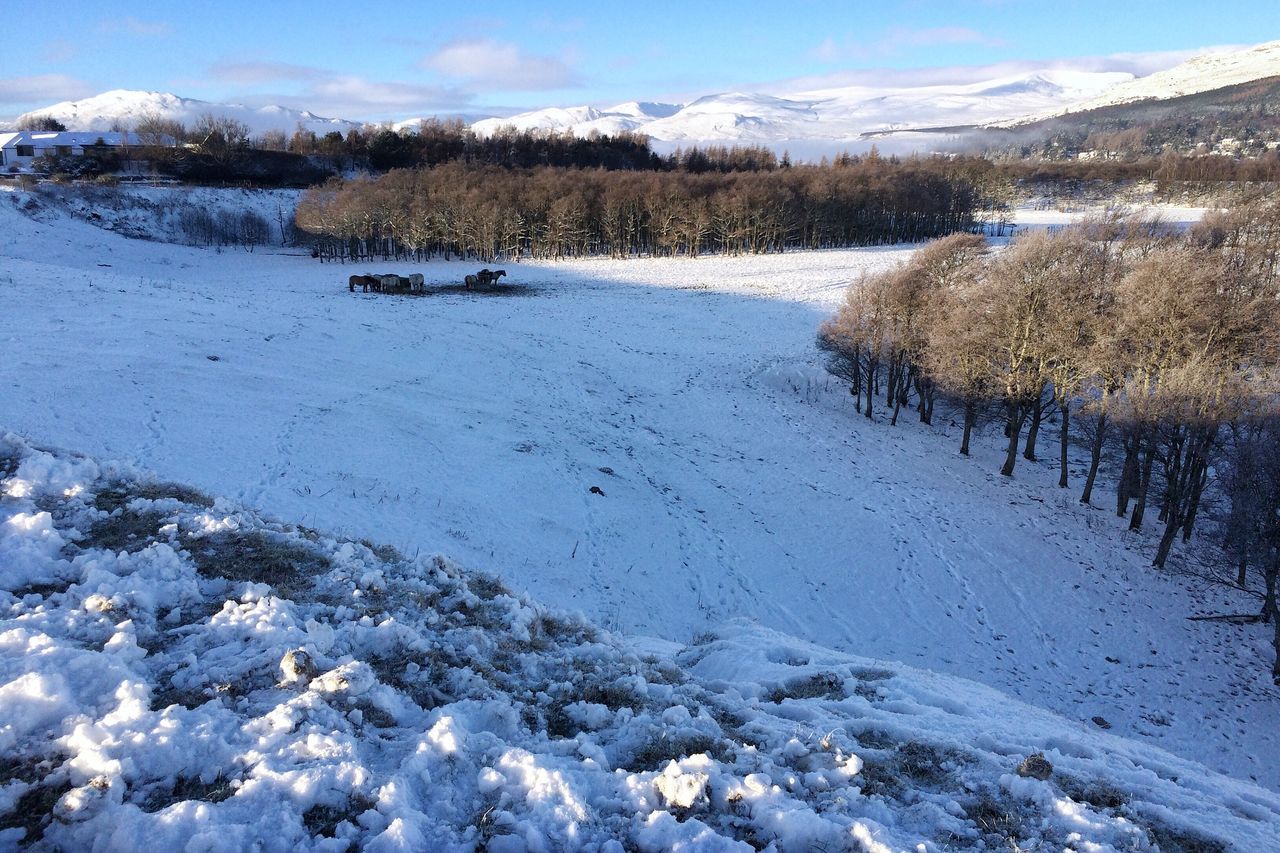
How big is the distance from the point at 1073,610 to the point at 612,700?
15963mm

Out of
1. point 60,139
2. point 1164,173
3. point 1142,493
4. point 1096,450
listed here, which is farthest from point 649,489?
point 1164,173

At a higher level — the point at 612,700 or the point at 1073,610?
the point at 612,700

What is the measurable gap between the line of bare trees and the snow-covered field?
2415mm

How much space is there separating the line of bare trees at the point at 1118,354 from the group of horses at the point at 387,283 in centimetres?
3193

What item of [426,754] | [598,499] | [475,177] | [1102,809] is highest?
[475,177]

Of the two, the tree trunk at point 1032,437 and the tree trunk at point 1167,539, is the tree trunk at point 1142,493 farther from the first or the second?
the tree trunk at point 1032,437

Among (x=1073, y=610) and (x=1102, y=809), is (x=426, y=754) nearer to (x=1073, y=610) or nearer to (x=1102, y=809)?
(x=1102, y=809)

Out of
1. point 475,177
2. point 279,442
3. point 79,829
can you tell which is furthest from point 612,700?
point 475,177

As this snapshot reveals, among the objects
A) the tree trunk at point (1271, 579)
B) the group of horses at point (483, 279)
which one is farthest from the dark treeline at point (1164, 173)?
the tree trunk at point (1271, 579)

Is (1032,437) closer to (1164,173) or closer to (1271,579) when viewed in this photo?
(1271,579)

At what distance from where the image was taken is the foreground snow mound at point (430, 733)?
4.21 m

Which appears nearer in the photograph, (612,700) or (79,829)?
(79,829)

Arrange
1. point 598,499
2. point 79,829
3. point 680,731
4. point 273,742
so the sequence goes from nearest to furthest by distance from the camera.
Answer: point 79,829, point 273,742, point 680,731, point 598,499

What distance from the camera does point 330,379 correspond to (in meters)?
23.3
